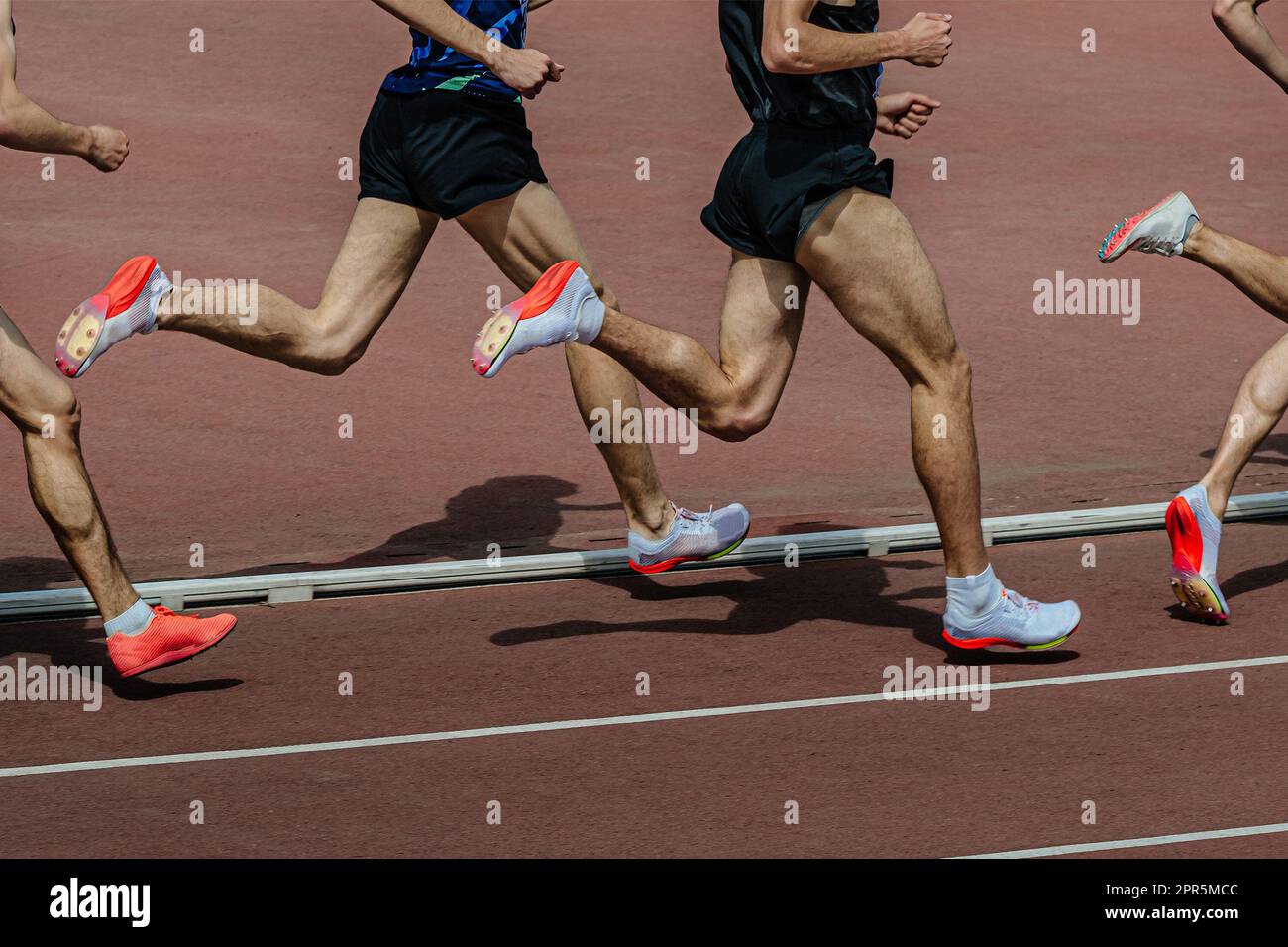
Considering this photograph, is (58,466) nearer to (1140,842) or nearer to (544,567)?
(544,567)

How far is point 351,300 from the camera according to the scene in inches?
273

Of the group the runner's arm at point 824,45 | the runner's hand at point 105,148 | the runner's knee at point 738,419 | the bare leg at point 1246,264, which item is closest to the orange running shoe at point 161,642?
the runner's hand at point 105,148

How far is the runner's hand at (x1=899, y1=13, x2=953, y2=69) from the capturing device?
6023 mm

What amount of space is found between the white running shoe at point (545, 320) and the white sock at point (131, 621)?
4.21ft

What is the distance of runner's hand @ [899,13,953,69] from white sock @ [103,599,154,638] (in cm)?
284

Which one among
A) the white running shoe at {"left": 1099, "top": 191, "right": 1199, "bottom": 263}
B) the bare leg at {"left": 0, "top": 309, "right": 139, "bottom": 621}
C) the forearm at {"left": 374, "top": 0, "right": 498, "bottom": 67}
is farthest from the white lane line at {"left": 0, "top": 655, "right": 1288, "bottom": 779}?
the forearm at {"left": 374, "top": 0, "right": 498, "bottom": 67}

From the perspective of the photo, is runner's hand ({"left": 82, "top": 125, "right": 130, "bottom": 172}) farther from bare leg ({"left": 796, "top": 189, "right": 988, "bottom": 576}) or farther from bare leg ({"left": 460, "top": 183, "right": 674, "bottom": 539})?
bare leg ({"left": 796, "top": 189, "right": 988, "bottom": 576})

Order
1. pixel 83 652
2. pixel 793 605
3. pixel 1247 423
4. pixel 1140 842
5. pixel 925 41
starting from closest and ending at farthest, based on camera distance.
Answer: pixel 1140 842 < pixel 925 41 < pixel 83 652 < pixel 1247 423 < pixel 793 605

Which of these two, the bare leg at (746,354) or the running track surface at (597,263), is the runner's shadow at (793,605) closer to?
the running track surface at (597,263)

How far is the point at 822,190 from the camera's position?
20.6 feet

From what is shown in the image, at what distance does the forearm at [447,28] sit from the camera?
21.2 ft

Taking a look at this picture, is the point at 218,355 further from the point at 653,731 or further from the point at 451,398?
the point at 653,731

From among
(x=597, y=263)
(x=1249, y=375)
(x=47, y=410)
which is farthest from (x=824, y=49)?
(x=597, y=263)

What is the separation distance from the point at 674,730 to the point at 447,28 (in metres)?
2.32
